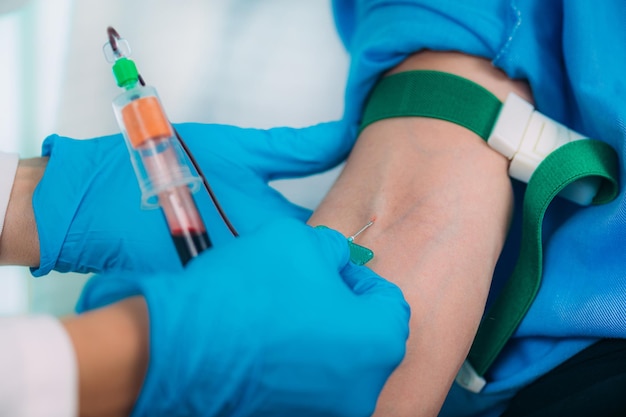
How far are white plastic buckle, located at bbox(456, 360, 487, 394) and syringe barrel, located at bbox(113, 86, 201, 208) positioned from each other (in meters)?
0.57

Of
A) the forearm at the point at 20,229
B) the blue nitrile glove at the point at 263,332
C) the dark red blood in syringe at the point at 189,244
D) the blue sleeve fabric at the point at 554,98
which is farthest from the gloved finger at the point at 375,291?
the forearm at the point at 20,229

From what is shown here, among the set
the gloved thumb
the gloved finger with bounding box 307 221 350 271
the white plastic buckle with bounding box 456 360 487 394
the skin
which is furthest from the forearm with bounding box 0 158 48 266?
the white plastic buckle with bounding box 456 360 487 394

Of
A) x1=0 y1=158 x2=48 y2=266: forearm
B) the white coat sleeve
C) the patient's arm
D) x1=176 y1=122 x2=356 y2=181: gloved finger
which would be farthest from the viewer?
x1=176 y1=122 x2=356 y2=181: gloved finger

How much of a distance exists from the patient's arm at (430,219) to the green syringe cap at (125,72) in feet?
1.20

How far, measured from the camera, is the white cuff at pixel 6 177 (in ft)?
2.99

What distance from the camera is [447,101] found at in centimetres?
97

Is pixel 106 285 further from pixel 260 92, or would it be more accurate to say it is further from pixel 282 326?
pixel 260 92

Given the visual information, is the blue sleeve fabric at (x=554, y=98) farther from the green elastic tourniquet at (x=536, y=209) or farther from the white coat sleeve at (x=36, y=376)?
the white coat sleeve at (x=36, y=376)

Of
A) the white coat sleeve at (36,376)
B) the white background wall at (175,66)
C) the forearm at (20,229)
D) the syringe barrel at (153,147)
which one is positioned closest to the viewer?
the white coat sleeve at (36,376)

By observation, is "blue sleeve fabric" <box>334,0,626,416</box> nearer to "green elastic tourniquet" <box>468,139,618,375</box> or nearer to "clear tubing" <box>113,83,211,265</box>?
"green elastic tourniquet" <box>468,139,618,375</box>

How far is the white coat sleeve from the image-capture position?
1.61ft

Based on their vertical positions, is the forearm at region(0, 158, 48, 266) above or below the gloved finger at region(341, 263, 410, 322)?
above

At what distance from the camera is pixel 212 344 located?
1.88ft

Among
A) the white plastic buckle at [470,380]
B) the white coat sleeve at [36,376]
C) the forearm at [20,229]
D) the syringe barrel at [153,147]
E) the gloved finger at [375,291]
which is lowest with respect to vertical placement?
the white plastic buckle at [470,380]
